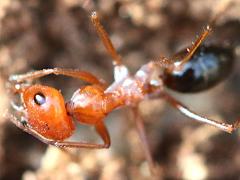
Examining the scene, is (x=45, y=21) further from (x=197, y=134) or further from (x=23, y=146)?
(x=197, y=134)

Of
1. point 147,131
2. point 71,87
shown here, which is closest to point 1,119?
point 71,87

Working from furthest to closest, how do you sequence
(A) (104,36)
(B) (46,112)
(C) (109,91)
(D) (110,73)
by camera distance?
(D) (110,73)
(C) (109,91)
(A) (104,36)
(B) (46,112)

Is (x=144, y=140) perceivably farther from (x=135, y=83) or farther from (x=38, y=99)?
(x=38, y=99)

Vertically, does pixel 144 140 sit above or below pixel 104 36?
below

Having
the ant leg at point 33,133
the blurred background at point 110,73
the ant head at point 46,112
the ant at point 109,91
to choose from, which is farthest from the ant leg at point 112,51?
the ant leg at point 33,133

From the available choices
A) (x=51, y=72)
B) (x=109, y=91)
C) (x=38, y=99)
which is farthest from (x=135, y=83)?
(x=38, y=99)

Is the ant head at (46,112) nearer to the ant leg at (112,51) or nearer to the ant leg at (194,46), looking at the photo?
the ant leg at (112,51)
